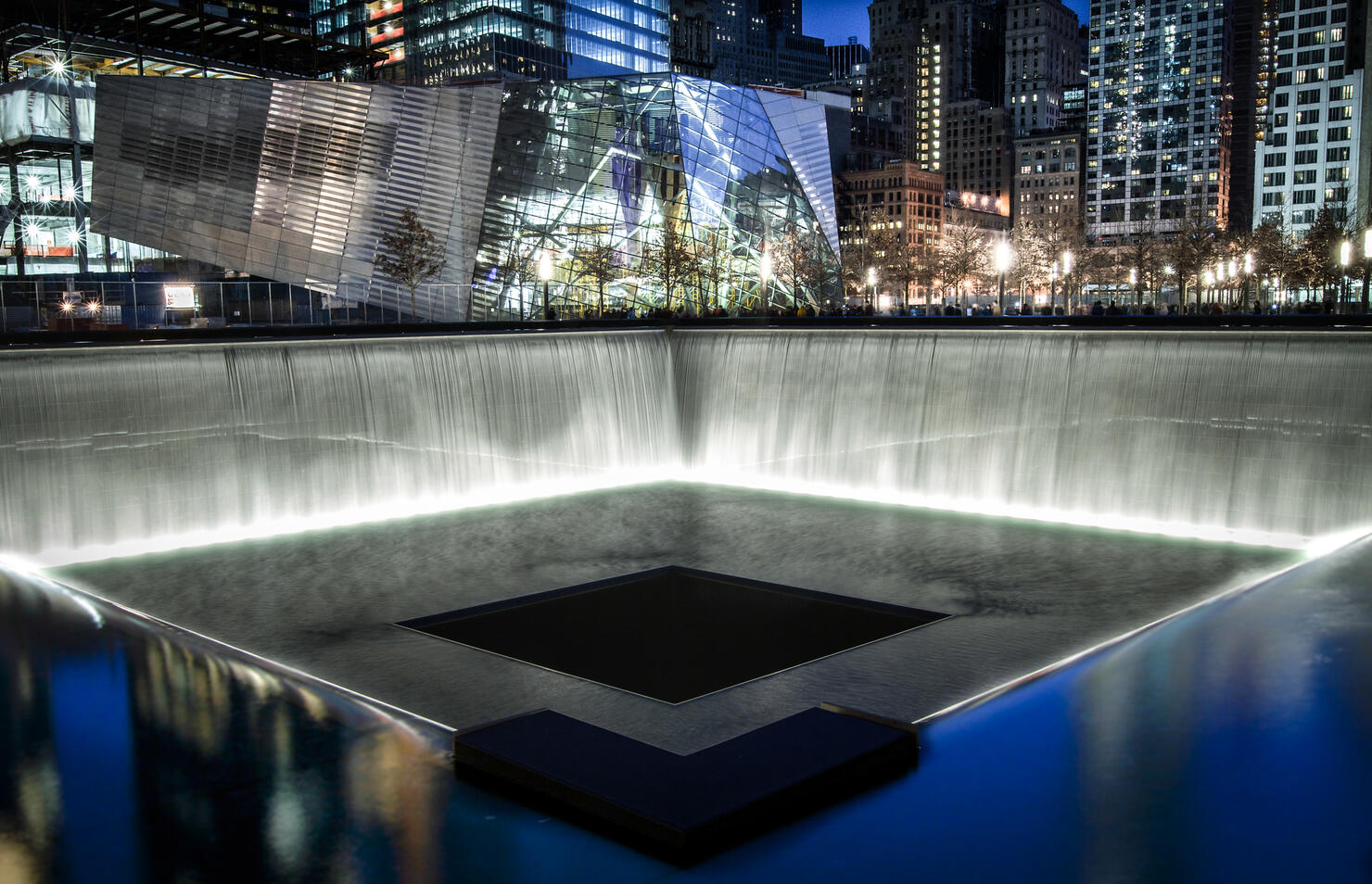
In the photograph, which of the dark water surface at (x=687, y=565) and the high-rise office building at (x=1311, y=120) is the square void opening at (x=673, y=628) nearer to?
the dark water surface at (x=687, y=565)

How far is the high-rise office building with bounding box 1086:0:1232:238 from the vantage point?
168m

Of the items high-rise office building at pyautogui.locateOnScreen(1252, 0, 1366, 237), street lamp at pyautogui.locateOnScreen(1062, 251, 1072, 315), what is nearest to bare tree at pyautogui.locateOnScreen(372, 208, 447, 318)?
street lamp at pyautogui.locateOnScreen(1062, 251, 1072, 315)

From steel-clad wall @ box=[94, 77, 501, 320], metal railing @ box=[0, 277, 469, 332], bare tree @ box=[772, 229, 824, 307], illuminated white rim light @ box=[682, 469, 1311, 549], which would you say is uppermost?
steel-clad wall @ box=[94, 77, 501, 320]

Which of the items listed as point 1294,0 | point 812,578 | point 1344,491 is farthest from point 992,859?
point 1294,0

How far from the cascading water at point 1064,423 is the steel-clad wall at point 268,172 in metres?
23.9

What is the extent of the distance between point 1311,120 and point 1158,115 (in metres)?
55.2

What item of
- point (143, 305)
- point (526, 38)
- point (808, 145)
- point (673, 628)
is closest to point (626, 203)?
point (808, 145)

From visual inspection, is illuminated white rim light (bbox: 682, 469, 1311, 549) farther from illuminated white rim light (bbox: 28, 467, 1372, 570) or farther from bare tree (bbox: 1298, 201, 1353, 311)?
bare tree (bbox: 1298, 201, 1353, 311)

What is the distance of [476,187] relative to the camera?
49.2 metres

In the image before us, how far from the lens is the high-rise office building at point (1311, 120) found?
380 ft

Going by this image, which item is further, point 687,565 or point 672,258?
point 672,258

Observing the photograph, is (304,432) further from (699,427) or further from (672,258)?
(672,258)

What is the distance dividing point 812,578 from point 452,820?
8.81m

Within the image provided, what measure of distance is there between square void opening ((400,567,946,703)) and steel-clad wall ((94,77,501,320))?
1301 inches
